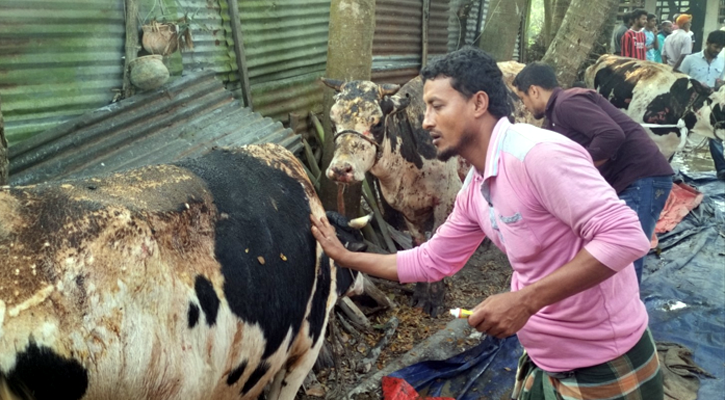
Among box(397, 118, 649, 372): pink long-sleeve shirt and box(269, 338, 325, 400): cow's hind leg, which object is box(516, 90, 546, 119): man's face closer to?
box(397, 118, 649, 372): pink long-sleeve shirt

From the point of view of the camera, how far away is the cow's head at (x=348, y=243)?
10.6 feet

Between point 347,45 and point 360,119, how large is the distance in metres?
0.74

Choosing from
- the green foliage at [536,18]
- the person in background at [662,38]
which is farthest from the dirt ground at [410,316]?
the green foliage at [536,18]

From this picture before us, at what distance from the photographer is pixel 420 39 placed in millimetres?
9094

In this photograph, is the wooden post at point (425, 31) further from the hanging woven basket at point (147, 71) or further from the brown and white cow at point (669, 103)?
the hanging woven basket at point (147, 71)

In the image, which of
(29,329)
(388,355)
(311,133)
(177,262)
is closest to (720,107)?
(311,133)

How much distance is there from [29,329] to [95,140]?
2614mm

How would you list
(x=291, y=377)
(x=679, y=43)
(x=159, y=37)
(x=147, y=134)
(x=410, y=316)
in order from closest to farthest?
1. (x=291, y=377)
2. (x=147, y=134)
3. (x=159, y=37)
4. (x=410, y=316)
5. (x=679, y=43)

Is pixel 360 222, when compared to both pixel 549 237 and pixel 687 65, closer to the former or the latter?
pixel 549 237

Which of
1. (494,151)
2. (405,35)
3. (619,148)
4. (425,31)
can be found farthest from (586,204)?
(425,31)

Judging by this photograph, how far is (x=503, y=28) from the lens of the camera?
29.0 feet

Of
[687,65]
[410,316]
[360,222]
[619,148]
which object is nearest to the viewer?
[360,222]

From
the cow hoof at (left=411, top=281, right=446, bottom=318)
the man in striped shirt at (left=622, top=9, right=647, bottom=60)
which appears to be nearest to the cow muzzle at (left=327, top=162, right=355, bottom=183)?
the cow hoof at (left=411, top=281, right=446, bottom=318)

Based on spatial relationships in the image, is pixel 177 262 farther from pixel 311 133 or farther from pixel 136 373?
pixel 311 133
